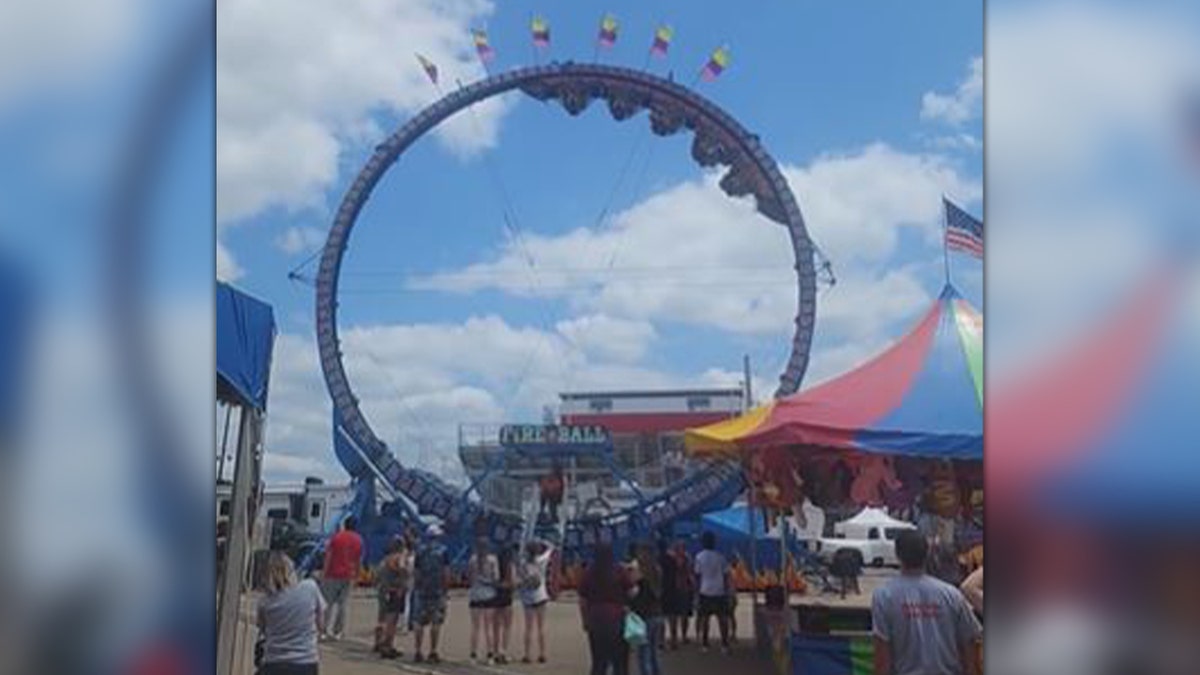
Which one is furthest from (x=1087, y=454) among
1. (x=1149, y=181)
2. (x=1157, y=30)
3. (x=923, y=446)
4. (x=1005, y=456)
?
(x=923, y=446)

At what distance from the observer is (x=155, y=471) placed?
143 centimetres

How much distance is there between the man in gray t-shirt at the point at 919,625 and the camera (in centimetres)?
375

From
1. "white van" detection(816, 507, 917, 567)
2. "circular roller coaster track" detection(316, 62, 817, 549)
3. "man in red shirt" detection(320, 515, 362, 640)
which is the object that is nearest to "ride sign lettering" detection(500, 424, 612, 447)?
"circular roller coaster track" detection(316, 62, 817, 549)

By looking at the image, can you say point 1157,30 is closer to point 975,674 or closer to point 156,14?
point 156,14

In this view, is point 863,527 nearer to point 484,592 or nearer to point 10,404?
point 484,592

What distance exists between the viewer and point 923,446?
8.57 meters

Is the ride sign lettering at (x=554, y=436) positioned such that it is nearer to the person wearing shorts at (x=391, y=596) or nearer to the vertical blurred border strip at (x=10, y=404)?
the person wearing shorts at (x=391, y=596)

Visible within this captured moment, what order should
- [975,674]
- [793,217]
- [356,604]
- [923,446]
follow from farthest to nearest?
[793,217]
[356,604]
[923,446]
[975,674]

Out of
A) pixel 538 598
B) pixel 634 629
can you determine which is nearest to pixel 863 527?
pixel 538 598

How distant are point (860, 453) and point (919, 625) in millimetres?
5357

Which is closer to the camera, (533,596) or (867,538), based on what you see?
(533,596)

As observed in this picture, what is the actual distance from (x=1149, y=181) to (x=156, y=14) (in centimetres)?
123

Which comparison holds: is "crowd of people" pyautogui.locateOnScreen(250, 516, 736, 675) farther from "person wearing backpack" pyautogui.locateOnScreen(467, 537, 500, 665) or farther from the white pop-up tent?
the white pop-up tent

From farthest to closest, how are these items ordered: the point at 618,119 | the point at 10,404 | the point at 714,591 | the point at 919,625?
the point at 618,119, the point at 714,591, the point at 919,625, the point at 10,404
